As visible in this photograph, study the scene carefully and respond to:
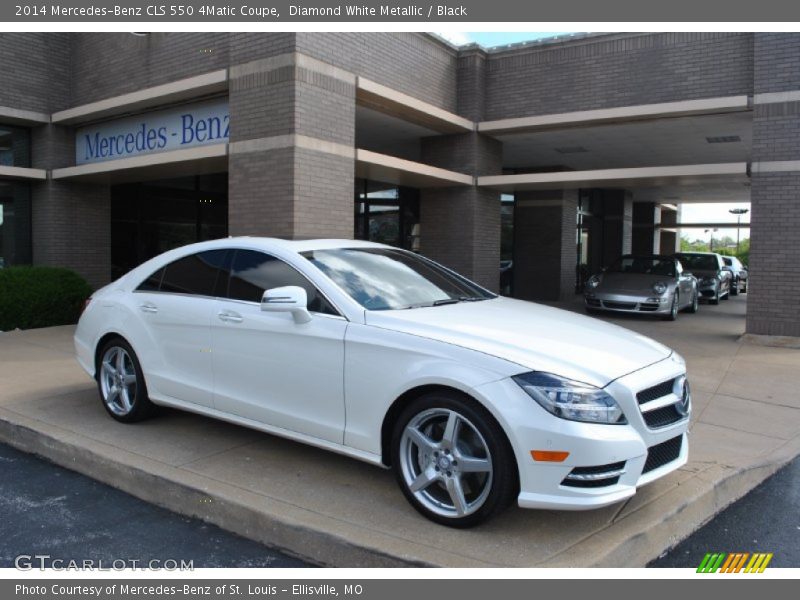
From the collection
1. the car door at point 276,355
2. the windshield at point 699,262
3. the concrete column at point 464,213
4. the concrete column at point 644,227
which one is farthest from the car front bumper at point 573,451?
the concrete column at point 644,227

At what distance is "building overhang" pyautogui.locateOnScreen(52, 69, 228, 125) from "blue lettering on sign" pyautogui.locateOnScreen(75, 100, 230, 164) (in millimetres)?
185

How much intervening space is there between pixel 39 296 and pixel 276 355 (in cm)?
861

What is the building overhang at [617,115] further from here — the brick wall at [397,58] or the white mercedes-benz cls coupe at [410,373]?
the white mercedes-benz cls coupe at [410,373]

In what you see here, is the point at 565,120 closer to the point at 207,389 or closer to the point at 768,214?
the point at 768,214

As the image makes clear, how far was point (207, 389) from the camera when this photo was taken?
4.82m

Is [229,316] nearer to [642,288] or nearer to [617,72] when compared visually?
[617,72]

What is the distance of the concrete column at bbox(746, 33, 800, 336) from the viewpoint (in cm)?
1046

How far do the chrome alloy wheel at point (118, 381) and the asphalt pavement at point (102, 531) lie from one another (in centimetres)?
91

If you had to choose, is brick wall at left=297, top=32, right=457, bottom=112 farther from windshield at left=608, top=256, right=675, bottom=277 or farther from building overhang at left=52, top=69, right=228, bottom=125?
Result: windshield at left=608, top=256, right=675, bottom=277

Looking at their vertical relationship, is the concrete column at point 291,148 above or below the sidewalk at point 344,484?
→ above

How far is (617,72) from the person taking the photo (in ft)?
40.2

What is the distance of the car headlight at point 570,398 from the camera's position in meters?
3.36

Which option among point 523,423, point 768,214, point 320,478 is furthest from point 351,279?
point 768,214

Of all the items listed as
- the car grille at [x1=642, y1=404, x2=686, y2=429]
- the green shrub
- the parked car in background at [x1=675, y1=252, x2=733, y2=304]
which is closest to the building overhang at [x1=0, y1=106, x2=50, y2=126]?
the green shrub
